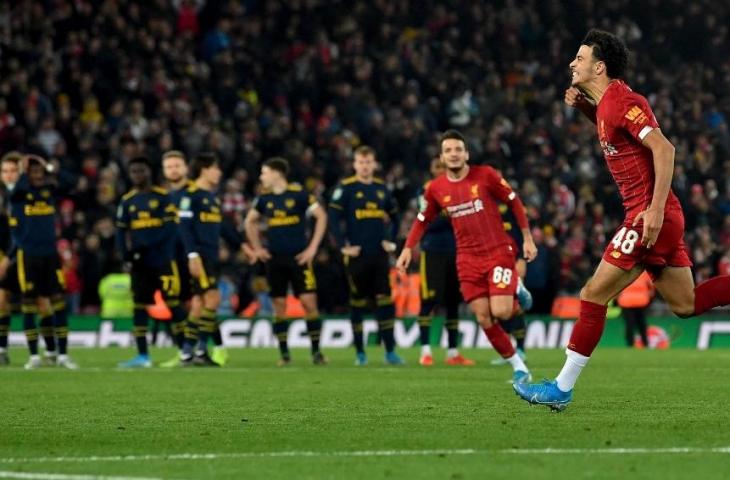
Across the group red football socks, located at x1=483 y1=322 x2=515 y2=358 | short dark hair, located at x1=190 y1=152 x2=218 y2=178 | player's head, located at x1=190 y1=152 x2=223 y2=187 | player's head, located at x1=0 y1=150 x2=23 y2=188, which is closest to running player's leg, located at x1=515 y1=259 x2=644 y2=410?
red football socks, located at x1=483 y1=322 x2=515 y2=358

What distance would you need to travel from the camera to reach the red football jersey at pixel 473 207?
12.8 meters

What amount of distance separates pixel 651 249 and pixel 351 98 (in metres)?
20.4

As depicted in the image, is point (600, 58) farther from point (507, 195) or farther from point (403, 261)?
point (507, 195)

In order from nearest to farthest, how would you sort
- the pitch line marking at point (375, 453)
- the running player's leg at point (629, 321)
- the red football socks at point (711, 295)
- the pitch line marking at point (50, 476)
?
1. the pitch line marking at point (50, 476)
2. the pitch line marking at point (375, 453)
3. the red football socks at point (711, 295)
4. the running player's leg at point (629, 321)

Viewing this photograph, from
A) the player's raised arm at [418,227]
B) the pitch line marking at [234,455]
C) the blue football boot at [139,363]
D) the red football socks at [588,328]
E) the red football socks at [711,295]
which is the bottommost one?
the blue football boot at [139,363]

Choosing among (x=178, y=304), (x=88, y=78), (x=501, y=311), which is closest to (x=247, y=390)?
(x=501, y=311)

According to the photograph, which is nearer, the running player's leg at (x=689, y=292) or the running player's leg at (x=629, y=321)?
the running player's leg at (x=689, y=292)

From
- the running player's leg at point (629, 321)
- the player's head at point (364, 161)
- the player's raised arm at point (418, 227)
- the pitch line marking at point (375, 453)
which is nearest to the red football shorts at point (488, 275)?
the player's raised arm at point (418, 227)

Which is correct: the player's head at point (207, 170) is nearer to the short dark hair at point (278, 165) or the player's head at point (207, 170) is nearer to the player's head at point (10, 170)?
the short dark hair at point (278, 165)

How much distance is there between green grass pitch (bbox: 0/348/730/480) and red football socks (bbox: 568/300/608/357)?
439 mm

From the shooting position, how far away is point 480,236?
12844 millimetres

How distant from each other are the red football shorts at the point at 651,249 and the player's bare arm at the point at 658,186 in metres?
0.16

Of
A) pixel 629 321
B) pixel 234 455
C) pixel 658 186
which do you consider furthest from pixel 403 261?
pixel 629 321

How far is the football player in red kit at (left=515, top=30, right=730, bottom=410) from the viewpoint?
28.8 feet
